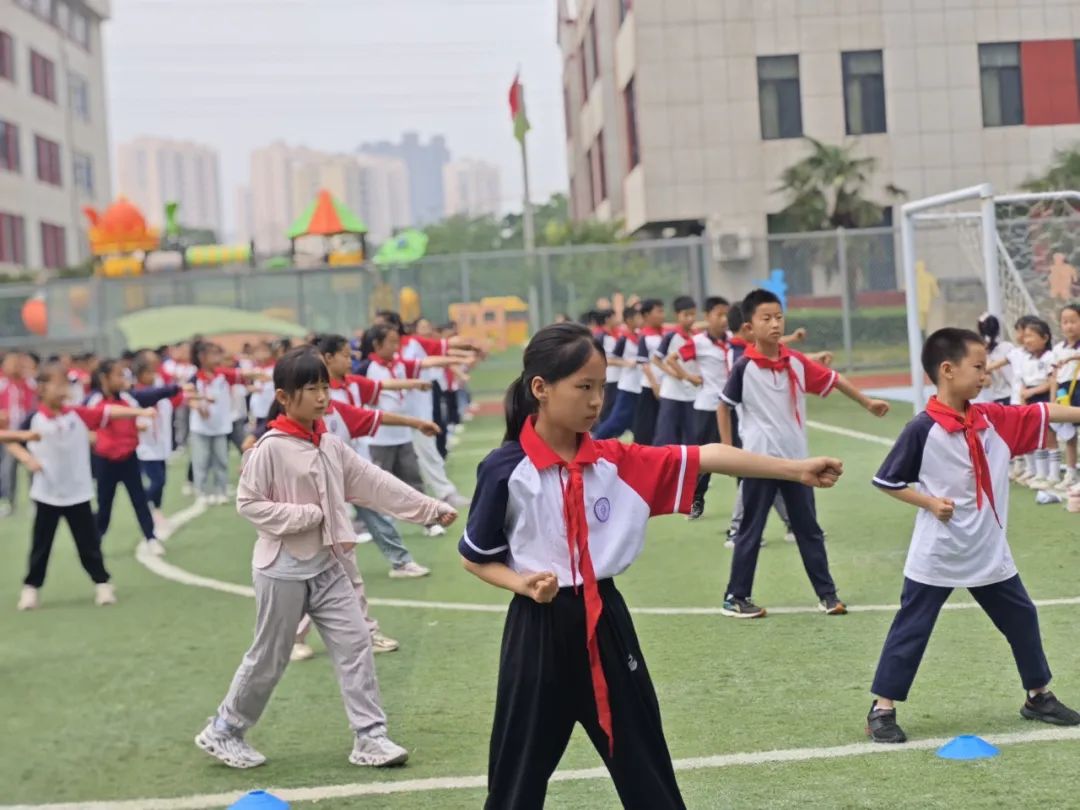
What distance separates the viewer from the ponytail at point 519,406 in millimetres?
4281

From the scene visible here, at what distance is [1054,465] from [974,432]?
279 inches

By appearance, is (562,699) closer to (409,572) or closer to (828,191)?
(409,572)

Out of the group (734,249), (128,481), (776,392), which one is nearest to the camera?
(776,392)

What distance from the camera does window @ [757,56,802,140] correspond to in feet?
114

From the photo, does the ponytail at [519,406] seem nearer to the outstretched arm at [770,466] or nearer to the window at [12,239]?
the outstretched arm at [770,466]

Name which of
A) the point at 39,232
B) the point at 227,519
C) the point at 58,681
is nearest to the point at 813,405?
the point at 227,519

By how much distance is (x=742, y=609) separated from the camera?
27.7 feet

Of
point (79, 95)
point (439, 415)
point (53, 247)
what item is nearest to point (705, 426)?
point (439, 415)

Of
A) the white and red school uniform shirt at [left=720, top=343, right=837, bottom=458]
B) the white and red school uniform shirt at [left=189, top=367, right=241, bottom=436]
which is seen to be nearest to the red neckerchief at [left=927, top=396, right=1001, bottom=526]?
the white and red school uniform shirt at [left=720, top=343, right=837, bottom=458]

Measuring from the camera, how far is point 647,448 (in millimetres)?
4352

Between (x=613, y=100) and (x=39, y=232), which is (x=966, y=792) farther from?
(x=39, y=232)

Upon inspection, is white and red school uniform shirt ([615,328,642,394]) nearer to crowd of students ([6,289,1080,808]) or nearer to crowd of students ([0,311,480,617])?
crowd of students ([0,311,480,617])

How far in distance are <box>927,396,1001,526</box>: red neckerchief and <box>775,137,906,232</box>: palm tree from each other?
2914 centimetres

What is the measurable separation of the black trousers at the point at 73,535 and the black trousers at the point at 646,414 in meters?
7.15
